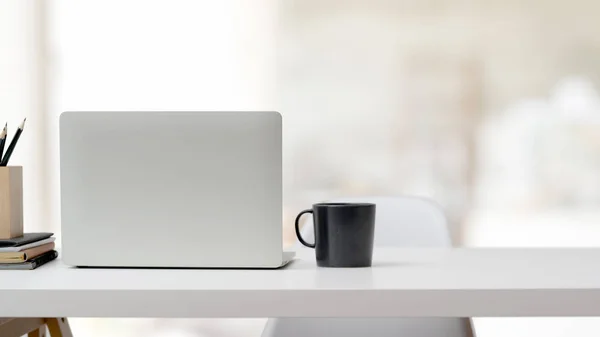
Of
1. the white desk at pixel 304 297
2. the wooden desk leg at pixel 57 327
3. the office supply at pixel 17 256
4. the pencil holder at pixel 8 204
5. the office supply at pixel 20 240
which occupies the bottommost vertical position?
the wooden desk leg at pixel 57 327

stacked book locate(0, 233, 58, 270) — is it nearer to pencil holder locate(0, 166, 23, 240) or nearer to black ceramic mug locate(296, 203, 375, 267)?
pencil holder locate(0, 166, 23, 240)

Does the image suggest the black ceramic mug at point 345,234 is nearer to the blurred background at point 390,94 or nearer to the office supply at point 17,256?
the office supply at point 17,256

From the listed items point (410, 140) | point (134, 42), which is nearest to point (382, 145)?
point (410, 140)

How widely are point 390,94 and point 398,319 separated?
1823 mm

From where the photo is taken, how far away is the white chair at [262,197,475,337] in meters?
1.62

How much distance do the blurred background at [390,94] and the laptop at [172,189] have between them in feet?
7.82

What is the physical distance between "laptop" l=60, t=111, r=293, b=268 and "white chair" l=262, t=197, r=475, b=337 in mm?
678

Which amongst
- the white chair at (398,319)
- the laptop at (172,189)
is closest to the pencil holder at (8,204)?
the laptop at (172,189)

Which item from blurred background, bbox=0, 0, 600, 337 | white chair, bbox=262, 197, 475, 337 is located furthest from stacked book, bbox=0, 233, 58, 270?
blurred background, bbox=0, 0, 600, 337

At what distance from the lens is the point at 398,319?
1.67 m

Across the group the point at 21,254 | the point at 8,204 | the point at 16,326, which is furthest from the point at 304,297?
the point at 16,326

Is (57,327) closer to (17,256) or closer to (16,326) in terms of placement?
(16,326)

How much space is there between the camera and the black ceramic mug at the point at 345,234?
0.98 meters

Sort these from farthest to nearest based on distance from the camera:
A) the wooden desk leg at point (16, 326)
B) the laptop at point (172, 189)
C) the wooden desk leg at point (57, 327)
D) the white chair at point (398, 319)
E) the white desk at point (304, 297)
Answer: the white chair at point (398, 319), the wooden desk leg at point (57, 327), the wooden desk leg at point (16, 326), the laptop at point (172, 189), the white desk at point (304, 297)
